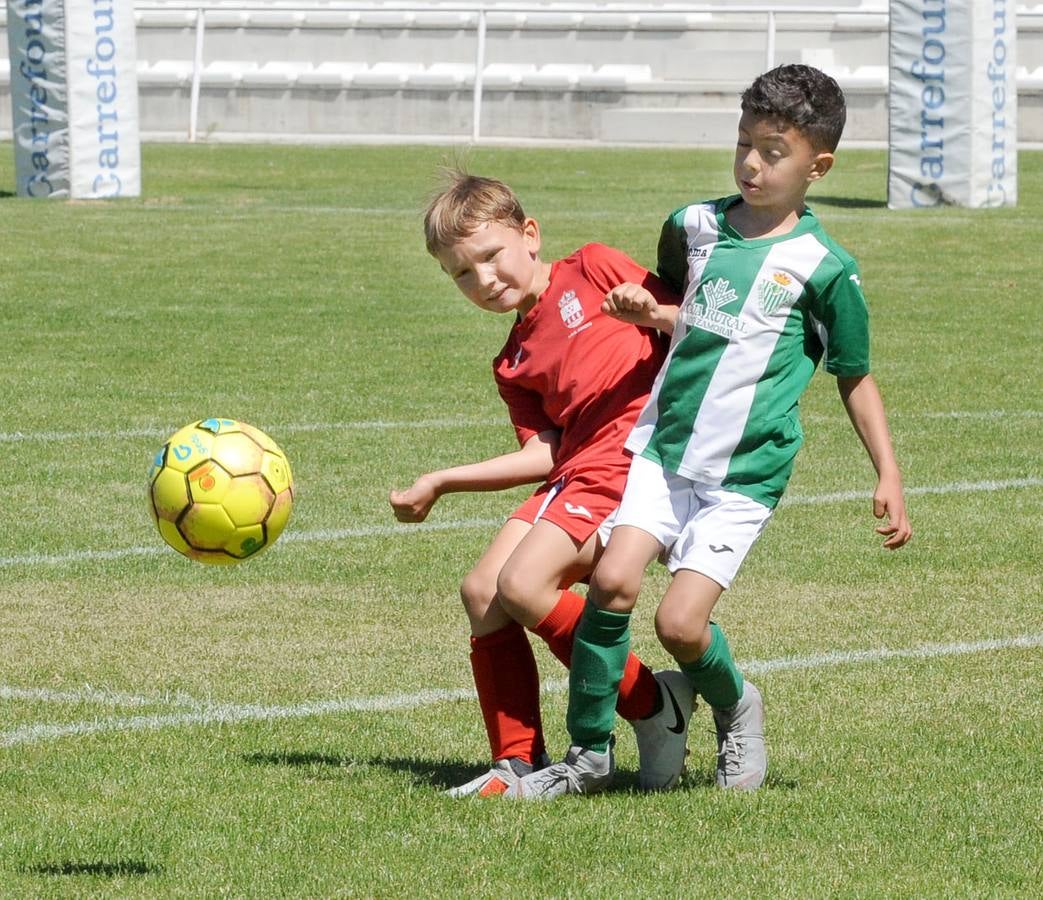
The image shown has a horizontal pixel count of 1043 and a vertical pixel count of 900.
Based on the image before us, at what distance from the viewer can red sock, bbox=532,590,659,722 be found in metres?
4.66

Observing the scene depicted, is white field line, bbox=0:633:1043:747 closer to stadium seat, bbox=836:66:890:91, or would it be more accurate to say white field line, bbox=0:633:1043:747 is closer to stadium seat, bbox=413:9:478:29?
stadium seat, bbox=836:66:890:91

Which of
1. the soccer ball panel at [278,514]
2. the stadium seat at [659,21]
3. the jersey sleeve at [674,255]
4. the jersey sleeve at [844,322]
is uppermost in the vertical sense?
the stadium seat at [659,21]

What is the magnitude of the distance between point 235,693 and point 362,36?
31015mm

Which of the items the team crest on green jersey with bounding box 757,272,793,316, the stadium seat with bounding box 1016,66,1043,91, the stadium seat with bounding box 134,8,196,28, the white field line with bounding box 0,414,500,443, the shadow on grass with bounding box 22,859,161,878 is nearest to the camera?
the shadow on grass with bounding box 22,859,161,878

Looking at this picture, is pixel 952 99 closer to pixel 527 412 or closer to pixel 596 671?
pixel 527 412

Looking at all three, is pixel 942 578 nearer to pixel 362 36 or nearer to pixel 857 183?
pixel 857 183

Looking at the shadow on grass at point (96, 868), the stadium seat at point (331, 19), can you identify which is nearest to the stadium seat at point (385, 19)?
the stadium seat at point (331, 19)

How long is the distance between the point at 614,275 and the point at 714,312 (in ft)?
1.25

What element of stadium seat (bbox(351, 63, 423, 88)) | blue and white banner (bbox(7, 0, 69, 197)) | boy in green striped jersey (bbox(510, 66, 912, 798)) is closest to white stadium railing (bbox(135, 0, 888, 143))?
stadium seat (bbox(351, 63, 423, 88))

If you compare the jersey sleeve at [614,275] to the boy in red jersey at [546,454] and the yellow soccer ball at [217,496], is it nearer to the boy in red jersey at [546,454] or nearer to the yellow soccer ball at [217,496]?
the boy in red jersey at [546,454]

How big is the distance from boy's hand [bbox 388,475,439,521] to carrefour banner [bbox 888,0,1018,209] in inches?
565

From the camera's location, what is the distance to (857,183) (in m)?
22.0

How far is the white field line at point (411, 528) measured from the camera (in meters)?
7.18

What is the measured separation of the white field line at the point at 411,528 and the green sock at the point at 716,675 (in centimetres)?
313
